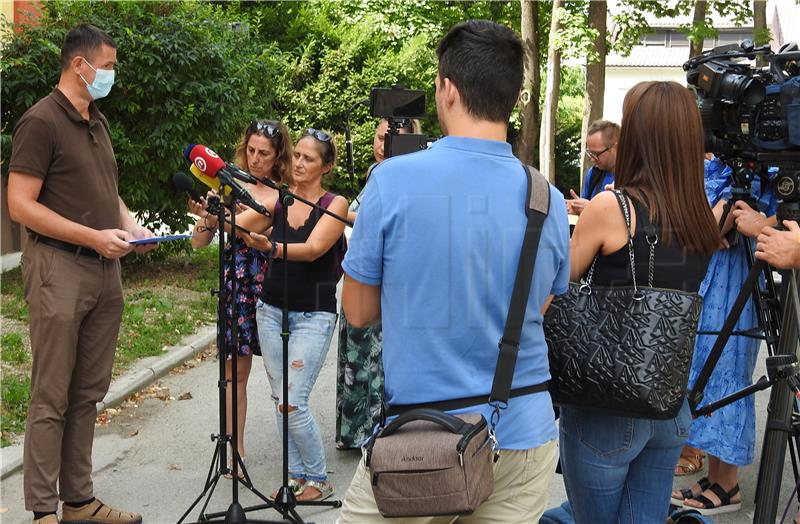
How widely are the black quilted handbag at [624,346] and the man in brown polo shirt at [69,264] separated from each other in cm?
232

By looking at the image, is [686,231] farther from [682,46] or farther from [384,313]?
[682,46]

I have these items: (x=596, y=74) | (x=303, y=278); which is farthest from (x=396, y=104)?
(x=596, y=74)

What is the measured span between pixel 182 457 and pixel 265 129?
2.06m

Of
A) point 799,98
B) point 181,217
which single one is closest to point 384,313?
point 799,98

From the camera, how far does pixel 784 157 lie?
3.70m

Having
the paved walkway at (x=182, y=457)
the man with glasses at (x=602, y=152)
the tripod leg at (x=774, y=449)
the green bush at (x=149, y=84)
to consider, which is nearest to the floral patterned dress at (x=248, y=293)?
the paved walkway at (x=182, y=457)

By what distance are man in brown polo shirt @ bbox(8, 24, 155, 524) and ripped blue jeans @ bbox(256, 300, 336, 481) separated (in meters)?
0.77

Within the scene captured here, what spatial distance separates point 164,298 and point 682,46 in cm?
6153

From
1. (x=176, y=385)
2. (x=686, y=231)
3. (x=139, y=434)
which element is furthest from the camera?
(x=176, y=385)

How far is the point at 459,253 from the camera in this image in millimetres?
2432

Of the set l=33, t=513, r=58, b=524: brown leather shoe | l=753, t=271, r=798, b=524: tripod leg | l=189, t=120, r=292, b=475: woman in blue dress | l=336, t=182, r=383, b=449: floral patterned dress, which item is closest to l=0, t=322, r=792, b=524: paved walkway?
l=336, t=182, r=383, b=449: floral patterned dress

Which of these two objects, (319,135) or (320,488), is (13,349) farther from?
(319,135)

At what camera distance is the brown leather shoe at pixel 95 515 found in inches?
186

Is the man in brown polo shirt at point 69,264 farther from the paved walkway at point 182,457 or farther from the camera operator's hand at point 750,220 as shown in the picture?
the camera operator's hand at point 750,220
